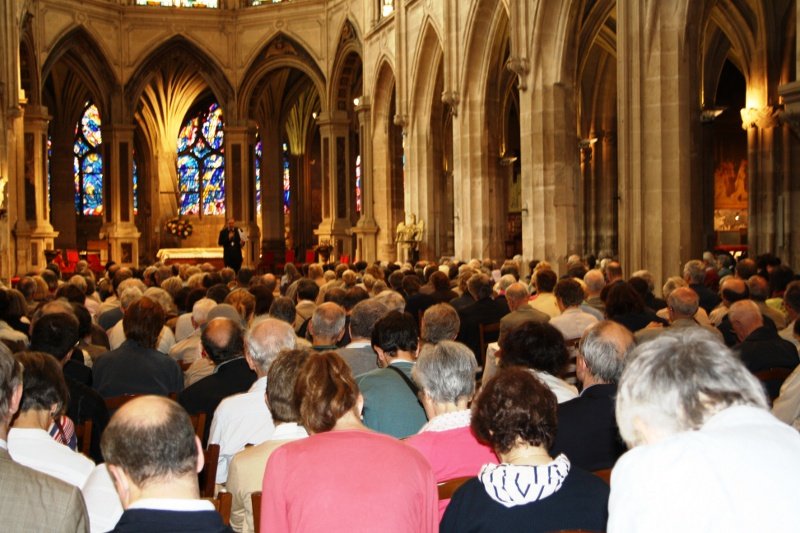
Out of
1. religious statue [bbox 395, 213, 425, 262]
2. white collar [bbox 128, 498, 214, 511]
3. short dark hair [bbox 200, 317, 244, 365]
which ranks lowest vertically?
white collar [bbox 128, 498, 214, 511]

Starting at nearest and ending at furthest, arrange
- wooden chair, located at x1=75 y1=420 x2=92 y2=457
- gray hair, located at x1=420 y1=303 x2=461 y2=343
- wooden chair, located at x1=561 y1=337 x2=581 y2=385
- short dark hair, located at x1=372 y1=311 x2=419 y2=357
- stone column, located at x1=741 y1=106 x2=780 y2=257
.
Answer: wooden chair, located at x1=75 y1=420 x2=92 y2=457 → short dark hair, located at x1=372 y1=311 x2=419 y2=357 → wooden chair, located at x1=561 y1=337 x2=581 y2=385 → gray hair, located at x1=420 y1=303 x2=461 y2=343 → stone column, located at x1=741 y1=106 x2=780 y2=257

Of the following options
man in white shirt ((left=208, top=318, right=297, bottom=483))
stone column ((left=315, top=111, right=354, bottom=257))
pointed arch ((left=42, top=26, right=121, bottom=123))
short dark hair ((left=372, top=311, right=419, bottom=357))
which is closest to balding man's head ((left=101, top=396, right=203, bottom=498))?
man in white shirt ((left=208, top=318, right=297, bottom=483))

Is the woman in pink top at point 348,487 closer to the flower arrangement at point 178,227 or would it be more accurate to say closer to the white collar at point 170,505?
the white collar at point 170,505

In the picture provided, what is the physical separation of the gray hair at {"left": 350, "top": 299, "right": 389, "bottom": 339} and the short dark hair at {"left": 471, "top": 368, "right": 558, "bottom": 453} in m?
3.27

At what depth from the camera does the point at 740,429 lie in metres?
2.07

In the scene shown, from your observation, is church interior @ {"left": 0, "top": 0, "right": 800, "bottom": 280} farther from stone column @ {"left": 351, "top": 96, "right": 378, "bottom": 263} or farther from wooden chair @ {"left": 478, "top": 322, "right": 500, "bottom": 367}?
wooden chair @ {"left": 478, "top": 322, "right": 500, "bottom": 367}

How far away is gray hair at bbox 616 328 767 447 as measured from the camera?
2.21 meters

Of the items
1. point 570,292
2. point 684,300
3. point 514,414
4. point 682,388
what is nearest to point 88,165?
point 570,292

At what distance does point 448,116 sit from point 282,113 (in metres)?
10.3

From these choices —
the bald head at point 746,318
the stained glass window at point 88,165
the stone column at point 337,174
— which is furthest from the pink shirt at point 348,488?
the stained glass window at point 88,165

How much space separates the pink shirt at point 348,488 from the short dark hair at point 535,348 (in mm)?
1732

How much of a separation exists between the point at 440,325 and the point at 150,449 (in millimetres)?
3775

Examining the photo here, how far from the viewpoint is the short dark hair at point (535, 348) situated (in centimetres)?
475

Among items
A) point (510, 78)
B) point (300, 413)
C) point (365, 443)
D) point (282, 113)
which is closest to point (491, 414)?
point (365, 443)
